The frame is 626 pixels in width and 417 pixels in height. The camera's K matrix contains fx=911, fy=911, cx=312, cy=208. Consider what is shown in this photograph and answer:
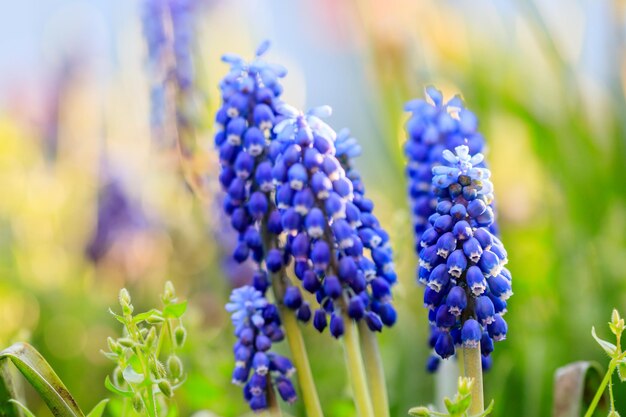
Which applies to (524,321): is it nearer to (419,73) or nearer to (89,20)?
(419,73)

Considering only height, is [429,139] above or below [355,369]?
above

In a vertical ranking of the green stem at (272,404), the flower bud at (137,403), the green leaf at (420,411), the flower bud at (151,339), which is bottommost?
the green stem at (272,404)

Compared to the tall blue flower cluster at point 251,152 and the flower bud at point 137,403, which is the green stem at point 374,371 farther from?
the flower bud at point 137,403

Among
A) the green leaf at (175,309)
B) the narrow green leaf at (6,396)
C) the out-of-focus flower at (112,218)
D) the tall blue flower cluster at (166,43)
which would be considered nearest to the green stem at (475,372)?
the green leaf at (175,309)

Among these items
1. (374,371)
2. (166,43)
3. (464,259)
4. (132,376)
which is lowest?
(374,371)

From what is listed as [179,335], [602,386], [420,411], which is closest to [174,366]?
[179,335]

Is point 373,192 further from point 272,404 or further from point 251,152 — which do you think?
point 251,152
